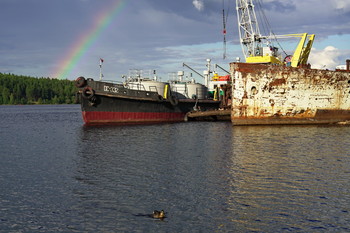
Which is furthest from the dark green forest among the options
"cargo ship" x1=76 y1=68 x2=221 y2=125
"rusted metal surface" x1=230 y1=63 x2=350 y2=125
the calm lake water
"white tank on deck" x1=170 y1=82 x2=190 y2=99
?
the calm lake water

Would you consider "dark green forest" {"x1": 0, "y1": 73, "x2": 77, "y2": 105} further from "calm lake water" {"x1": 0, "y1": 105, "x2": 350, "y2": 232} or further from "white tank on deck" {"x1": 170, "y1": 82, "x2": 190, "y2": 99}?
"calm lake water" {"x1": 0, "y1": 105, "x2": 350, "y2": 232}

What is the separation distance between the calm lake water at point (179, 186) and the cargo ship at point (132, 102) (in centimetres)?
1254

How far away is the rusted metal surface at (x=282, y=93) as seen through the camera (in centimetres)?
3506

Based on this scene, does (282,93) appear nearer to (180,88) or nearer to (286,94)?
(286,94)

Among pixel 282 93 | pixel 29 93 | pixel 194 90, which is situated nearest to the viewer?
pixel 282 93

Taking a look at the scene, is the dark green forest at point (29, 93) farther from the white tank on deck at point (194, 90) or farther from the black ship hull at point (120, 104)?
the black ship hull at point (120, 104)

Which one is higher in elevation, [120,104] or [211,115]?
[120,104]

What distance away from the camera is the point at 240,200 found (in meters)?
13.4

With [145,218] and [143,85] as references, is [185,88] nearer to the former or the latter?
[143,85]

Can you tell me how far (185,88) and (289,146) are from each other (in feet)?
94.2

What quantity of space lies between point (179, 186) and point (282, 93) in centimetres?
2264

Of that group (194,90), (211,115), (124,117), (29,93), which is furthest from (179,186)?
(29,93)

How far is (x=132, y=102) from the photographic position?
41500 mm

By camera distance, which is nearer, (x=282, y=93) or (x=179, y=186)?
(x=179, y=186)
